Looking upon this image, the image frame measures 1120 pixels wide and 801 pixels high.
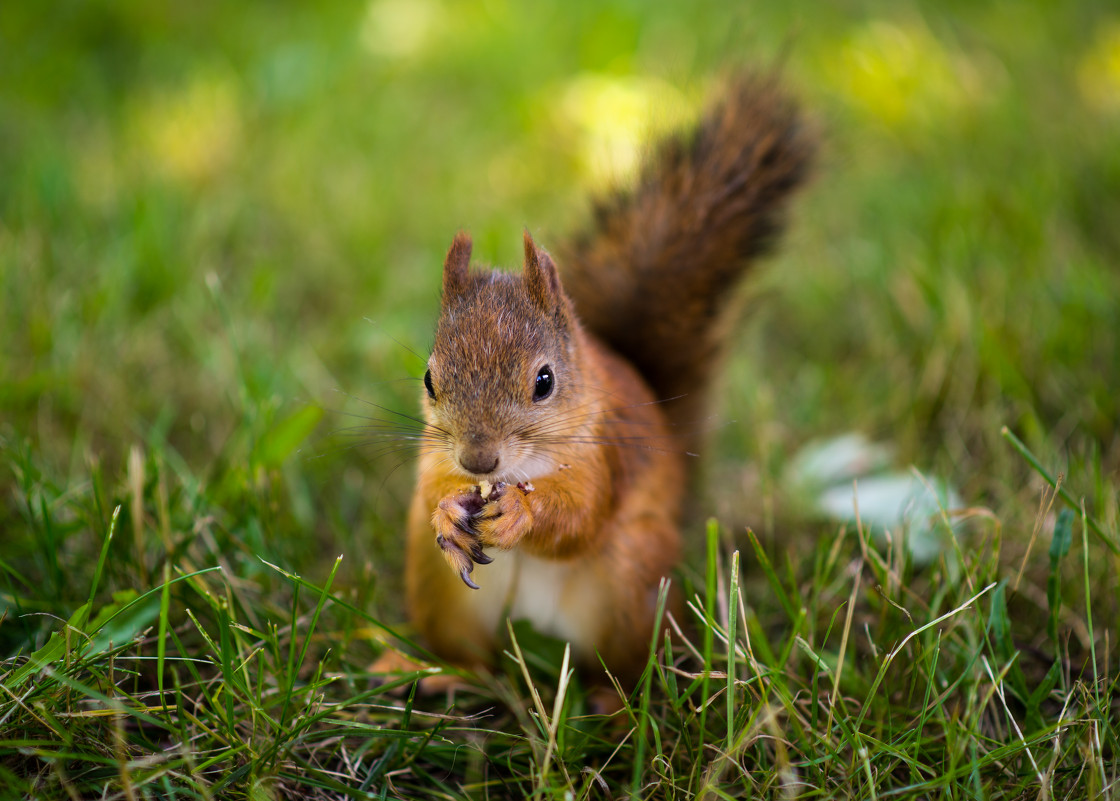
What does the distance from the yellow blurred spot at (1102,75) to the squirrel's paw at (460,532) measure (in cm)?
362

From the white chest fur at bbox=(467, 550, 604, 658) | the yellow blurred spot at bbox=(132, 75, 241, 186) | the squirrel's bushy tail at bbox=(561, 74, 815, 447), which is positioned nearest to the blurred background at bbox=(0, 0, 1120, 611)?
the yellow blurred spot at bbox=(132, 75, 241, 186)

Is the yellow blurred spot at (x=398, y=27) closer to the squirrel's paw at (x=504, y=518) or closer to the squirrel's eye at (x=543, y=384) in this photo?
the squirrel's eye at (x=543, y=384)

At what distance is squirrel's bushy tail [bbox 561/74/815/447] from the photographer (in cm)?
201

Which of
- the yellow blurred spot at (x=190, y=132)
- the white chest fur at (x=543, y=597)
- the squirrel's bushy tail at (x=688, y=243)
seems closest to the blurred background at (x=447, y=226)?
the yellow blurred spot at (x=190, y=132)

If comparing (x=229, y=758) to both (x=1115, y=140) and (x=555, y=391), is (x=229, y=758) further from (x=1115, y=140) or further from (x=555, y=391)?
(x=1115, y=140)

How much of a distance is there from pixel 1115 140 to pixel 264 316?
3.39m

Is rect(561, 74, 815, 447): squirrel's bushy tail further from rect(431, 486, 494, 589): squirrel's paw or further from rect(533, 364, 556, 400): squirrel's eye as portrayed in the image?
rect(431, 486, 494, 589): squirrel's paw

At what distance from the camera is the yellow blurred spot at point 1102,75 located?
3.65 m

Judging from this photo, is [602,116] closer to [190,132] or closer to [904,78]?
[904,78]

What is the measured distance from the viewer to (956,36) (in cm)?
450

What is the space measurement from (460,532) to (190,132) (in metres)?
2.92

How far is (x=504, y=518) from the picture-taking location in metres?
1.44

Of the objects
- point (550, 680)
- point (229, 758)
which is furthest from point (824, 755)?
point (229, 758)

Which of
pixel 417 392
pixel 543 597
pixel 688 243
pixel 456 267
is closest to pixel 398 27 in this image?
pixel 417 392
